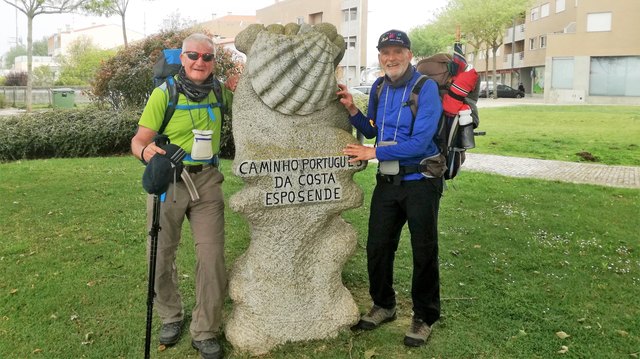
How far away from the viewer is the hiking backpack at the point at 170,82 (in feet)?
11.8

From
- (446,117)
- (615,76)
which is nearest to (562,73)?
(615,76)

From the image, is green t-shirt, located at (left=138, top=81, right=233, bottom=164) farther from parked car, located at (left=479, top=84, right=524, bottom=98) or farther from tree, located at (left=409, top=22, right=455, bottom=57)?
tree, located at (left=409, top=22, right=455, bottom=57)

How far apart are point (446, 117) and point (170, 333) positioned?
243 cm

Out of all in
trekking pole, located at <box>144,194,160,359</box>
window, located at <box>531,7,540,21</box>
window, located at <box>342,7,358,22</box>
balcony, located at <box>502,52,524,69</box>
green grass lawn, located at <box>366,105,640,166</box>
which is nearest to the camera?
trekking pole, located at <box>144,194,160,359</box>

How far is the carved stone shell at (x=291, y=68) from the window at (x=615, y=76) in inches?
1487

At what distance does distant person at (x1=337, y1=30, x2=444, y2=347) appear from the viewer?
3.61m

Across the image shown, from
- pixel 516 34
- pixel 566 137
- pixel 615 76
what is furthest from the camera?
pixel 516 34

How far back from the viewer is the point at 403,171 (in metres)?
3.72

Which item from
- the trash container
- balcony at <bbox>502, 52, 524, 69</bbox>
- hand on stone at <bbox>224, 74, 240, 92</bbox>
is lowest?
hand on stone at <bbox>224, 74, 240, 92</bbox>

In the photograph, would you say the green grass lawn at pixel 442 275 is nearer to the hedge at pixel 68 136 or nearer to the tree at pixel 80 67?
the hedge at pixel 68 136

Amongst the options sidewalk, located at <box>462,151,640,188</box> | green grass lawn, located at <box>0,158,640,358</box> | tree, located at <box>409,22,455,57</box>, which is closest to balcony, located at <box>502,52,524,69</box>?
tree, located at <box>409,22,455,57</box>

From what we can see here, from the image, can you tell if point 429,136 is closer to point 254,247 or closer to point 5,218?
point 254,247

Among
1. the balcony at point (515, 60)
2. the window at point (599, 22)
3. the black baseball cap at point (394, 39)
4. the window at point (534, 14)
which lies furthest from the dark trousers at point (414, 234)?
the balcony at point (515, 60)

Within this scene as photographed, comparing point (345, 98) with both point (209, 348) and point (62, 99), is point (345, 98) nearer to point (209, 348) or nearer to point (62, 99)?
point (209, 348)
